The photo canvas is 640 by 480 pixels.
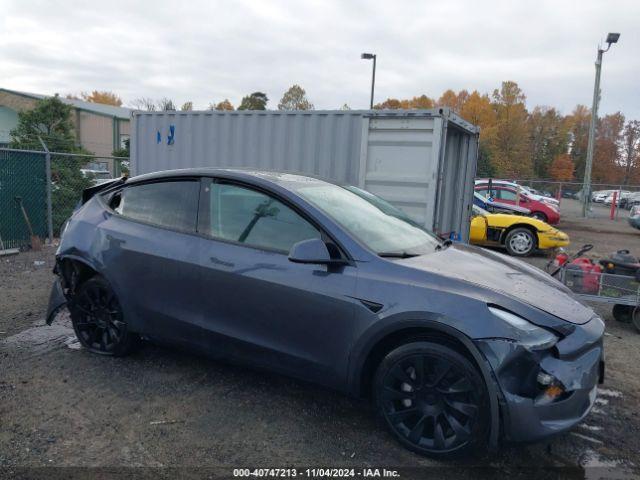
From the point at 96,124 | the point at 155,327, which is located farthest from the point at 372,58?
the point at 155,327

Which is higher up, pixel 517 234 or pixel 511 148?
pixel 511 148

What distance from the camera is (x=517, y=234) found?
11.0 metres

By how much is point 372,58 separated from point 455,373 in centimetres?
2710

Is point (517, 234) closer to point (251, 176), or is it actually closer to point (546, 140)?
point (251, 176)

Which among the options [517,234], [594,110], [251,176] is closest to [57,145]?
[517,234]

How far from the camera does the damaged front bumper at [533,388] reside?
2.60 m

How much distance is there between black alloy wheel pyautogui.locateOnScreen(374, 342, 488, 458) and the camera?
2.72 meters

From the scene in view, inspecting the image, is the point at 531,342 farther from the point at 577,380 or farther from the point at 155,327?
the point at 155,327

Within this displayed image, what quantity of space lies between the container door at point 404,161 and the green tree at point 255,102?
52.1m

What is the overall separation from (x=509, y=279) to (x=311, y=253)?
1241mm

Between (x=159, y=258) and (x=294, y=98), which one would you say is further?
(x=294, y=98)

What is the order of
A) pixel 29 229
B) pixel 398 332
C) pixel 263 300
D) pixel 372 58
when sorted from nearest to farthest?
pixel 398 332
pixel 263 300
pixel 29 229
pixel 372 58

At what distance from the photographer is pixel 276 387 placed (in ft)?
12.4

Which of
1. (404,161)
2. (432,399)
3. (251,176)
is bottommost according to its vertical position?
(432,399)
